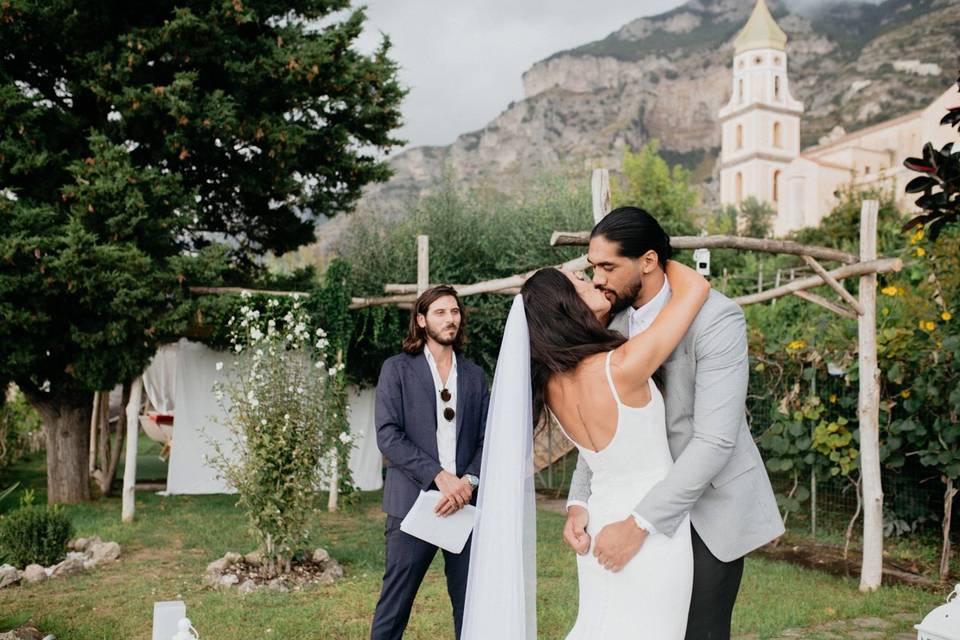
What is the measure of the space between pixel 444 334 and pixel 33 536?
15.8 feet

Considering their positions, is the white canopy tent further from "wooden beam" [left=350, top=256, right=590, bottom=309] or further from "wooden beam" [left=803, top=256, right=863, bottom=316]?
"wooden beam" [left=803, top=256, right=863, bottom=316]

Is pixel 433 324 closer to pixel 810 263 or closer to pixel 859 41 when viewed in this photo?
pixel 810 263

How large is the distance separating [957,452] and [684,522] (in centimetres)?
507

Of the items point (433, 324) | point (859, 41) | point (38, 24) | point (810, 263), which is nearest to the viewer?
point (433, 324)

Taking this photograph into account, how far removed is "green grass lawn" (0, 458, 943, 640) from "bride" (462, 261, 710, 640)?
108 inches

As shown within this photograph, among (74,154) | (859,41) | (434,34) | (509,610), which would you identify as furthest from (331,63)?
(434,34)

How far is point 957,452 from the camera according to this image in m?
6.38

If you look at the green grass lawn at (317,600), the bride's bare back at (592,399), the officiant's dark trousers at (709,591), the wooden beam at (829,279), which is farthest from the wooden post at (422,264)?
the officiant's dark trousers at (709,591)

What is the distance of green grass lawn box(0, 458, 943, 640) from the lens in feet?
17.1

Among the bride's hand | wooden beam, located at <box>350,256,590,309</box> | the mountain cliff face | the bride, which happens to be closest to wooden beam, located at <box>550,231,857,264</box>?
wooden beam, located at <box>350,256,590,309</box>

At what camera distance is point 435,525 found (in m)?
3.73

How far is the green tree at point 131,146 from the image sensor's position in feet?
29.5

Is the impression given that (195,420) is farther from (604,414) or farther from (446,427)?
(604,414)

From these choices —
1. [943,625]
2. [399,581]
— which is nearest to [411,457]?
[399,581]
